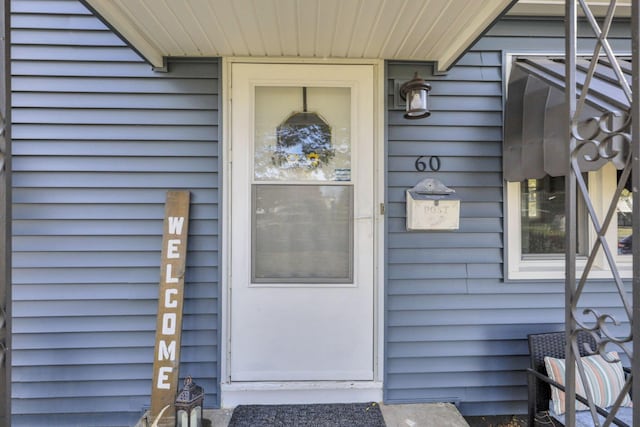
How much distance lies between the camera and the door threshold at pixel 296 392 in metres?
2.22

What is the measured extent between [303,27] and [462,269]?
181cm

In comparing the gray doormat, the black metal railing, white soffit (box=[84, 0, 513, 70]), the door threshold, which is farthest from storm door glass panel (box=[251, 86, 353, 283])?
the black metal railing

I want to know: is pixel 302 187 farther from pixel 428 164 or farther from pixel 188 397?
pixel 188 397

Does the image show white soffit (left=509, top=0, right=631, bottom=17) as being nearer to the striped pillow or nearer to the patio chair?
the patio chair

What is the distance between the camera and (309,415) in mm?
2121

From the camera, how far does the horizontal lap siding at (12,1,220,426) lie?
87.0 inches

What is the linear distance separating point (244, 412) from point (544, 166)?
2.32 metres

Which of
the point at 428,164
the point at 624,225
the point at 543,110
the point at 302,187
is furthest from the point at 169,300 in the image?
the point at 624,225

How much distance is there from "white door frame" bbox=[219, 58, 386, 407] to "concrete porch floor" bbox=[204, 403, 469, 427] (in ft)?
0.30

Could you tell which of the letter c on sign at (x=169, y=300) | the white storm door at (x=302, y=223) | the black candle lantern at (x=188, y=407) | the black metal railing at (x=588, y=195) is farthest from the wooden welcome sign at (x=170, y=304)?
the black metal railing at (x=588, y=195)

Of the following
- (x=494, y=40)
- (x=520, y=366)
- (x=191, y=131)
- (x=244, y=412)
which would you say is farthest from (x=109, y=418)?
(x=494, y=40)

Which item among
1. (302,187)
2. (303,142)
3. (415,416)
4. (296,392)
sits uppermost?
(303,142)

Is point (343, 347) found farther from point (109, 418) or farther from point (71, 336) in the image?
point (71, 336)

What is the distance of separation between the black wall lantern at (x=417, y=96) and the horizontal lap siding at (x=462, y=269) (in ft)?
0.45
